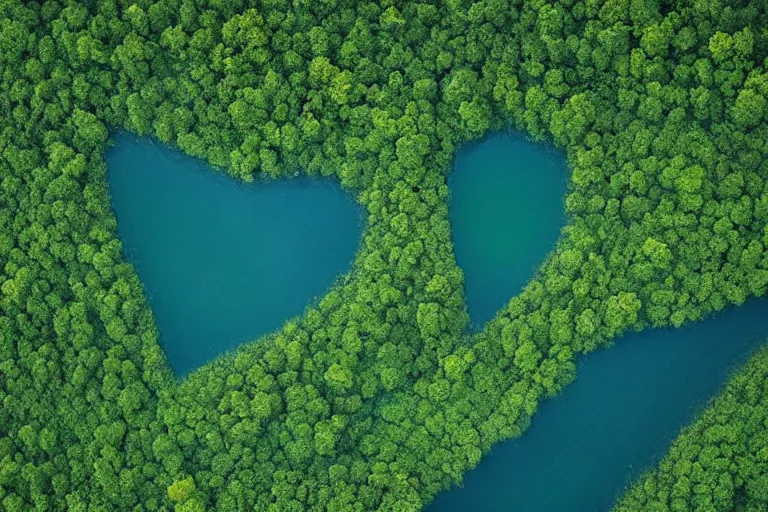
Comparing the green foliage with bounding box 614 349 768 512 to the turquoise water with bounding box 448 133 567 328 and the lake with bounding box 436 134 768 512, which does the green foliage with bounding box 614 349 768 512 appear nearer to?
the lake with bounding box 436 134 768 512

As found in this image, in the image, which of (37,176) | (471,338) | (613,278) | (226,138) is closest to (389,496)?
(471,338)

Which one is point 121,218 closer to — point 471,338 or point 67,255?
point 67,255

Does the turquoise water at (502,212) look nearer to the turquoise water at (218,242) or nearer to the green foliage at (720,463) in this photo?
the turquoise water at (218,242)

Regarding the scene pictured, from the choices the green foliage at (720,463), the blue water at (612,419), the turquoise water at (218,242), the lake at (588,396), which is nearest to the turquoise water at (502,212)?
the lake at (588,396)

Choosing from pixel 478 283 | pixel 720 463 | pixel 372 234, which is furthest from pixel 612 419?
pixel 372 234

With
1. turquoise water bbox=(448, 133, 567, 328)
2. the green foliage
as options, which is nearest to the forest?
the green foliage

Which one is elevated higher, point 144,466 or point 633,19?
point 633,19
